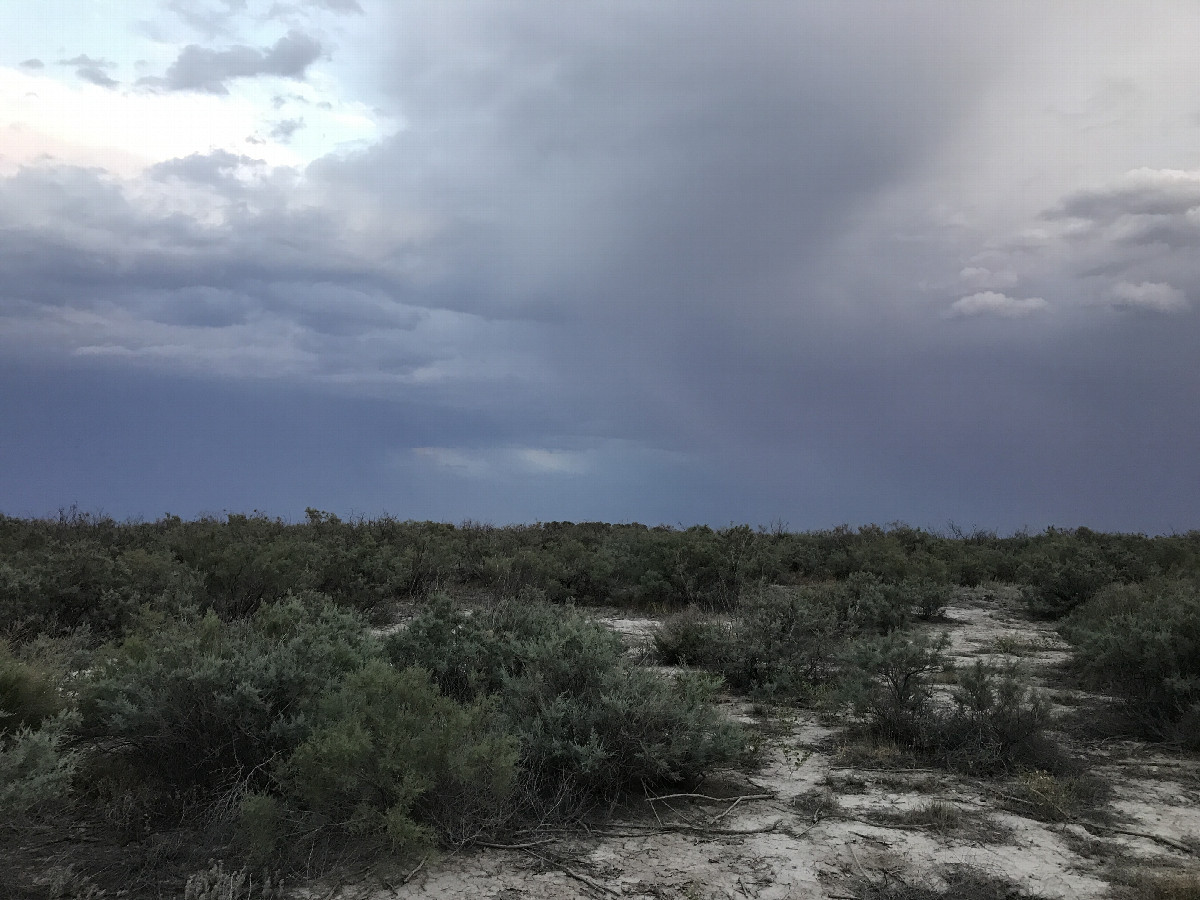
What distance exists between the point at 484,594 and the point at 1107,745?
9320mm

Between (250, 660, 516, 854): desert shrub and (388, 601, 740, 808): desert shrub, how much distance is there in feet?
1.61

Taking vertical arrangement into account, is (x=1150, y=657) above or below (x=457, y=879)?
above

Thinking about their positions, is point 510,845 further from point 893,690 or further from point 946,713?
point 946,713

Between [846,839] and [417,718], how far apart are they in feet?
8.43

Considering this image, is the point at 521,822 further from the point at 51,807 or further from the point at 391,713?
the point at 51,807

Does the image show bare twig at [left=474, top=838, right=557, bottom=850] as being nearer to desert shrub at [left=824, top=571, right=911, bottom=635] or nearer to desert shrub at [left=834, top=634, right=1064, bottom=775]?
desert shrub at [left=834, top=634, right=1064, bottom=775]

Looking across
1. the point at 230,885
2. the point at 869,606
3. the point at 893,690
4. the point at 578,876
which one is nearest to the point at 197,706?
the point at 230,885

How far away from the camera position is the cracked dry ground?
407cm

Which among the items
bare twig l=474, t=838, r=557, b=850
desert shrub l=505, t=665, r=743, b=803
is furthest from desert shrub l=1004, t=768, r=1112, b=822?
bare twig l=474, t=838, r=557, b=850

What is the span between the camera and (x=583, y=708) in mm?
5312

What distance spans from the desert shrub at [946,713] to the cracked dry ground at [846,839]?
32 cm

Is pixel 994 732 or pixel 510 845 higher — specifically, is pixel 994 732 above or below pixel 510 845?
above

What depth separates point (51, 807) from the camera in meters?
4.59

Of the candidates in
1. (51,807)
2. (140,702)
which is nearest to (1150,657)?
(140,702)
